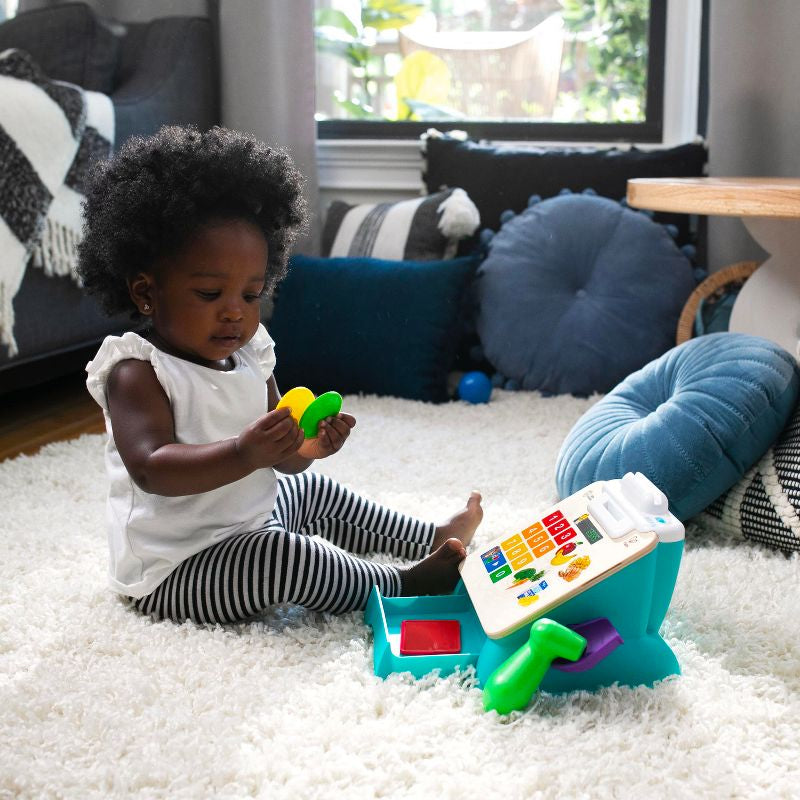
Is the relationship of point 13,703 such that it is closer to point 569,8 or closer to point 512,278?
point 512,278

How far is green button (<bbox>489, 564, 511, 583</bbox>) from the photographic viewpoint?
95 cm

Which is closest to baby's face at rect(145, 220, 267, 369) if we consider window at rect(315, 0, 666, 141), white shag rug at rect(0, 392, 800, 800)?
white shag rug at rect(0, 392, 800, 800)

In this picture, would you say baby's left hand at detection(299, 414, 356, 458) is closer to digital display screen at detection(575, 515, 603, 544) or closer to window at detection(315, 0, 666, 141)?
digital display screen at detection(575, 515, 603, 544)

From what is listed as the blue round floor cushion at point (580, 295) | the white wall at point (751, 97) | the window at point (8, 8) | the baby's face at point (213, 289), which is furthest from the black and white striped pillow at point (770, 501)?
the window at point (8, 8)

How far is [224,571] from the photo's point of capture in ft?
3.34

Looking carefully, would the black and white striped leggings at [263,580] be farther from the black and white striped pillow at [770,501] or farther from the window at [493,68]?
the window at [493,68]

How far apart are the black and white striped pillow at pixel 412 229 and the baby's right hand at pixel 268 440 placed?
4.30 feet

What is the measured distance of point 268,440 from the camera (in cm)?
92

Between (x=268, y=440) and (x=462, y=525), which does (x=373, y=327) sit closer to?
(x=462, y=525)

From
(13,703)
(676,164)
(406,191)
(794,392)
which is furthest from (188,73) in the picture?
(13,703)

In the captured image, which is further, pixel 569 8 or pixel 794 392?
pixel 569 8

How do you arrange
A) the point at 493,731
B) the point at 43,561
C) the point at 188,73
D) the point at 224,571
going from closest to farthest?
the point at 493,731
the point at 224,571
the point at 43,561
the point at 188,73

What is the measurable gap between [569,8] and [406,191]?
0.60 m

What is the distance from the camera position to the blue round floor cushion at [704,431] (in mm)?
1243
